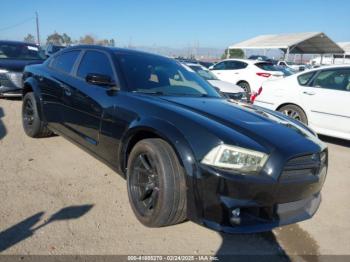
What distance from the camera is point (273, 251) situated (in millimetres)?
3012

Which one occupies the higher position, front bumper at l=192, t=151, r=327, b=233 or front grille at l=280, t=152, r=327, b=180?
front grille at l=280, t=152, r=327, b=180

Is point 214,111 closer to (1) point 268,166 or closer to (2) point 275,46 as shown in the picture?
(1) point 268,166

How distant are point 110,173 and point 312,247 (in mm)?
2485

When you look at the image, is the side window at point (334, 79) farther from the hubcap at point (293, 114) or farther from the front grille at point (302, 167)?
the front grille at point (302, 167)

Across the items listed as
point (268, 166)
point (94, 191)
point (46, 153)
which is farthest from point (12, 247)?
point (46, 153)

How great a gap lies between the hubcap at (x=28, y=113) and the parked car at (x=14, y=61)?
128 inches

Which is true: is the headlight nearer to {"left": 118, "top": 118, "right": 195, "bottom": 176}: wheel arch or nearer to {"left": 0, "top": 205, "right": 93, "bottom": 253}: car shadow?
{"left": 118, "top": 118, "right": 195, "bottom": 176}: wheel arch

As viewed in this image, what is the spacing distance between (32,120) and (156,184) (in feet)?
11.0

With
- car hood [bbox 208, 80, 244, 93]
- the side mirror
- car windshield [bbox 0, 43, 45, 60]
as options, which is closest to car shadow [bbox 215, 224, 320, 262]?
the side mirror

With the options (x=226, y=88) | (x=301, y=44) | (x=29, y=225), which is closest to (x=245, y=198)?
(x=29, y=225)

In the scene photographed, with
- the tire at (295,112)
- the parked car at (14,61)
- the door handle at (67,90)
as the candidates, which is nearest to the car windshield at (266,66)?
the tire at (295,112)

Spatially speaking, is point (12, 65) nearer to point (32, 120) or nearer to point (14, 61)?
point (14, 61)

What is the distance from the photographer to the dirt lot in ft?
9.53

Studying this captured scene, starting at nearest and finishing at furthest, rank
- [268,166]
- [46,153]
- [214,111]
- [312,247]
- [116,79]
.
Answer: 1. [268,166]
2. [312,247]
3. [214,111]
4. [116,79]
5. [46,153]
